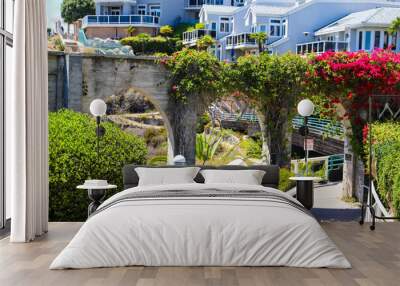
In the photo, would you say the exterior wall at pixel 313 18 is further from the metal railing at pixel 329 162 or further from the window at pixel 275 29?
the metal railing at pixel 329 162

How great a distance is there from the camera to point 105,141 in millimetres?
7770

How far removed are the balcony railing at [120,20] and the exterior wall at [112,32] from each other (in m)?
0.09

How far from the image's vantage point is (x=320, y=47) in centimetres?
1054

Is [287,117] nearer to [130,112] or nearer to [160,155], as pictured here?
[160,155]

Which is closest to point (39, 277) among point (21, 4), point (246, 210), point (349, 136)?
point (246, 210)

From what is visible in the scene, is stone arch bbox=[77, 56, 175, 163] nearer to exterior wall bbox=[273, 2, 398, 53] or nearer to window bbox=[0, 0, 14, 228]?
exterior wall bbox=[273, 2, 398, 53]

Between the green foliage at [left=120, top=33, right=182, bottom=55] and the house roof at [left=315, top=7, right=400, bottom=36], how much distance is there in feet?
8.05

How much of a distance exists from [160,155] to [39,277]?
24.8ft

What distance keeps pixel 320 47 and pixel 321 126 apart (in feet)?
5.02

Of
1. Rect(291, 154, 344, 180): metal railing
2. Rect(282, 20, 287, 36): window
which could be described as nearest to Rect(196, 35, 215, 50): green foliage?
Rect(282, 20, 287, 36): window

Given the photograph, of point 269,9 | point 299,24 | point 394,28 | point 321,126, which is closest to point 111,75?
point 269,9

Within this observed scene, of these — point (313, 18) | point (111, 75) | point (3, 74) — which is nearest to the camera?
point (3, 74)

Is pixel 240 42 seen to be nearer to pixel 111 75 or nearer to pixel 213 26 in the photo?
pixel 213 26

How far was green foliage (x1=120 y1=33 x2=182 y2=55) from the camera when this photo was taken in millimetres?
10961
